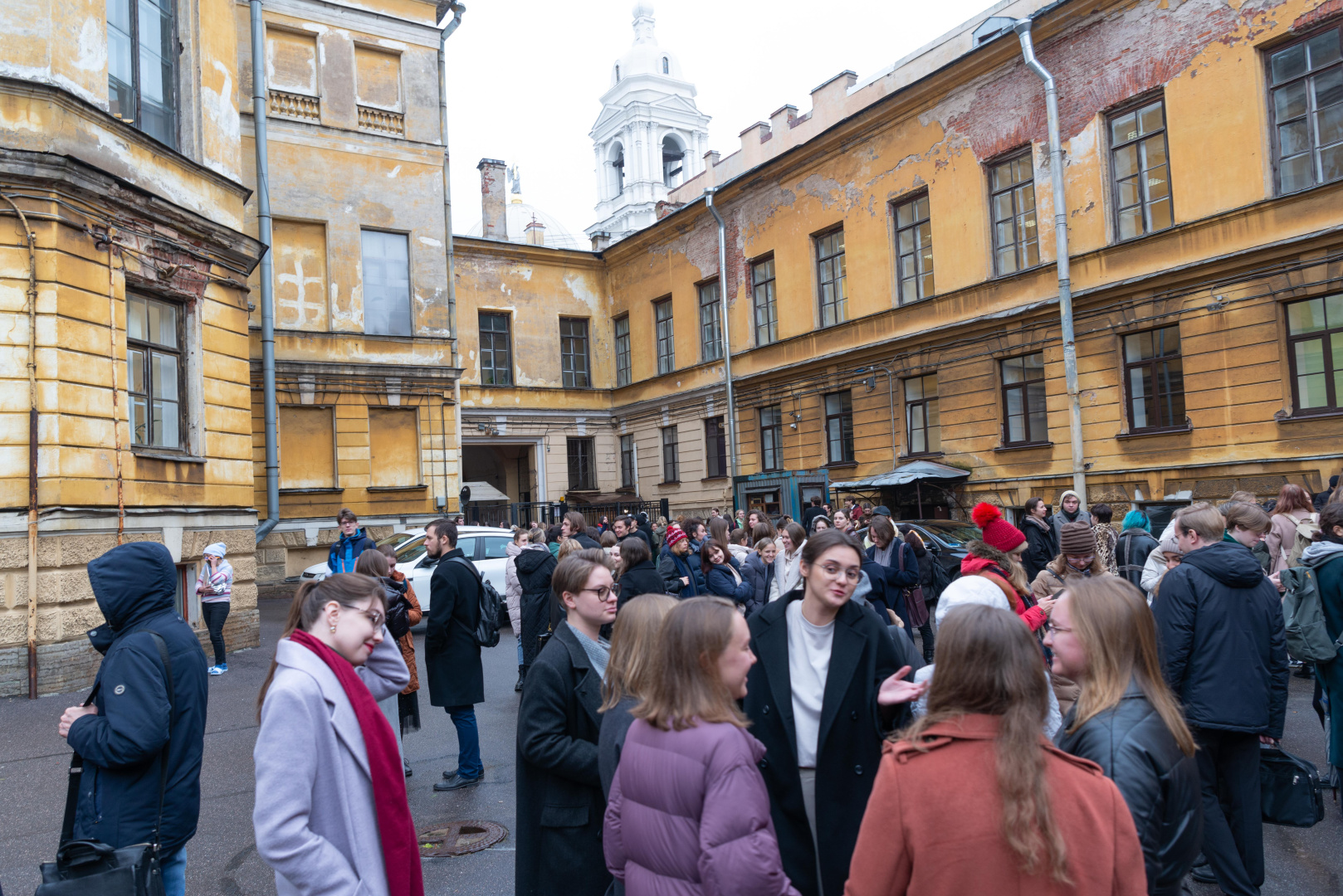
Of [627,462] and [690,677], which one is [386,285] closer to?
[627,462]

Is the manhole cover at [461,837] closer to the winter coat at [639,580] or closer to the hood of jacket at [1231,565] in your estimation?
the winter coat at [639,580]

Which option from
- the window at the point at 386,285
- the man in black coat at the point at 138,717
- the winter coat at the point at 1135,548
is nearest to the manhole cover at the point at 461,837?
the man in black coat at the point at 138,717

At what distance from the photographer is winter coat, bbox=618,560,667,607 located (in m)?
7.05

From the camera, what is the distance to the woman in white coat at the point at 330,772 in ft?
8.82

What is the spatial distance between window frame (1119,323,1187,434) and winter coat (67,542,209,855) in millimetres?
17348

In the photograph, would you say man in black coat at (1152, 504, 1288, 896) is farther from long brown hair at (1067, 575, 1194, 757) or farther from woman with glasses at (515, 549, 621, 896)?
woman with glasses at (515, 549, 621, 896)

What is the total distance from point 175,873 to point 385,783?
1.35 metres

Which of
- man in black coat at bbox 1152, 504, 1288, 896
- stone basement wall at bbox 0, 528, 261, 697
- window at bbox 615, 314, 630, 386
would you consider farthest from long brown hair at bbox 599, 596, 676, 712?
window at bbox 615, 314, 630, 386

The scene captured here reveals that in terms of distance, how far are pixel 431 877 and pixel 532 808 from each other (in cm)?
203

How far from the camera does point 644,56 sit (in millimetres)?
57094

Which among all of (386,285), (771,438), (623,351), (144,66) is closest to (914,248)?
(771,438)

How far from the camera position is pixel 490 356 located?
31406 mm

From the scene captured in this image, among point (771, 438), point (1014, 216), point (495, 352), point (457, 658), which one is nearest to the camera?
point (457, 658)

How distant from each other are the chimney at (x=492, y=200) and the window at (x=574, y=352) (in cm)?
391
